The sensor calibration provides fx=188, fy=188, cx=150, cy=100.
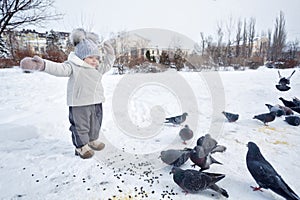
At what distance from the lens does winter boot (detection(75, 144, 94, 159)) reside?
192 cm

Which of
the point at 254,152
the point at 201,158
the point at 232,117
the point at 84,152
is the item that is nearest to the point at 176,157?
the point at 201,158

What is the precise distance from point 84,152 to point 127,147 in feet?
1.69

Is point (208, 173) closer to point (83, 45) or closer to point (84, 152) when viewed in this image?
point (84, 152)

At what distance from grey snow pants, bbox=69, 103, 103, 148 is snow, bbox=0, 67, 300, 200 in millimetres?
205

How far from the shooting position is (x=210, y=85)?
6.28 meters

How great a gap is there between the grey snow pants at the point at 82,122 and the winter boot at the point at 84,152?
Answer: 1.7 inches

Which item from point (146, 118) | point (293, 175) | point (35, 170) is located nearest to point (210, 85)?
point (146, 118)

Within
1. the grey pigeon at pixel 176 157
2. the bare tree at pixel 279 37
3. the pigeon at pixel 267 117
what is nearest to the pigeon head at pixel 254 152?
the grey pigeon at pixel 176 157

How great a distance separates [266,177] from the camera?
4.58 ft

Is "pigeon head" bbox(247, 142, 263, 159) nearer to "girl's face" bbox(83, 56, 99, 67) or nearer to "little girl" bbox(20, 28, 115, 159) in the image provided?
"little girl" bbox(20, 28, 115, 159)

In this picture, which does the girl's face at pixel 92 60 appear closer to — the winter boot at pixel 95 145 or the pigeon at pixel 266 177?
the winter boot at pixel 95 145

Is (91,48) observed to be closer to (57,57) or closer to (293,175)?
(293,175)

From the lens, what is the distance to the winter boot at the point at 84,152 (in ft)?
6.29

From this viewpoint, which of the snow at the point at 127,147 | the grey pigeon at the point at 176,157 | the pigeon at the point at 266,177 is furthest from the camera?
the grey pigeon at the point at 176,157
